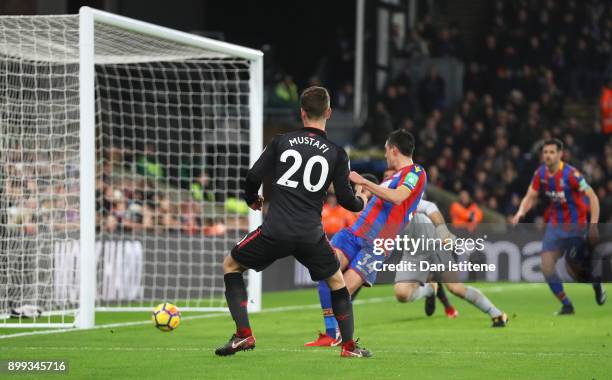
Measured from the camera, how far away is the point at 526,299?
17.5 meters

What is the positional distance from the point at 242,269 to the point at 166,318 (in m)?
2.51

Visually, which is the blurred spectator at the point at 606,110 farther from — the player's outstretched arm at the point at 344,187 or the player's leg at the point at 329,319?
the player's outstretched arm at the point at 344,187

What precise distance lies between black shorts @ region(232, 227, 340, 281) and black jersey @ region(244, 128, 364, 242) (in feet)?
0.19

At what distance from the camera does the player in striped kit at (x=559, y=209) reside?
1437 cm

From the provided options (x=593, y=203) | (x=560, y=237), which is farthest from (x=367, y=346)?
(x=560, y=237)

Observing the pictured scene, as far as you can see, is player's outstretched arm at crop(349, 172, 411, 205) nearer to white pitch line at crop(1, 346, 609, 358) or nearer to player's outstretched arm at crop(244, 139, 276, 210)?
player's outstretched arm at crop(244, 139, 276, 210)

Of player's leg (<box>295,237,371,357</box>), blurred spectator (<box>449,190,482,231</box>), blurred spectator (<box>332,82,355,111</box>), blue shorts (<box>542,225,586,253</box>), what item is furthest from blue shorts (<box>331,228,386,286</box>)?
blurred spectator (<box>332,82,355,111</box>)

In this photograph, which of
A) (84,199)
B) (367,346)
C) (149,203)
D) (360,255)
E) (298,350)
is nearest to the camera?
(298,350)

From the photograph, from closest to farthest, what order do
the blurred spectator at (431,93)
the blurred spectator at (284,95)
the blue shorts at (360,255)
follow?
the blue shorts at (360,255), the blurred spectator at (284,95), the blurred spectator at (431,93)

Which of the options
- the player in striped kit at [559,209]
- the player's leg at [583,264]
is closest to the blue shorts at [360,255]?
the player in striped kit at [559,209]

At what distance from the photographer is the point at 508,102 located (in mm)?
26594

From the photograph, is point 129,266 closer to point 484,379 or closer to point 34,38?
point 34,38

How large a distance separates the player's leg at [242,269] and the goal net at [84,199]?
10.7ft

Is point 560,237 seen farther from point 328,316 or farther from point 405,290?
point 328,316
